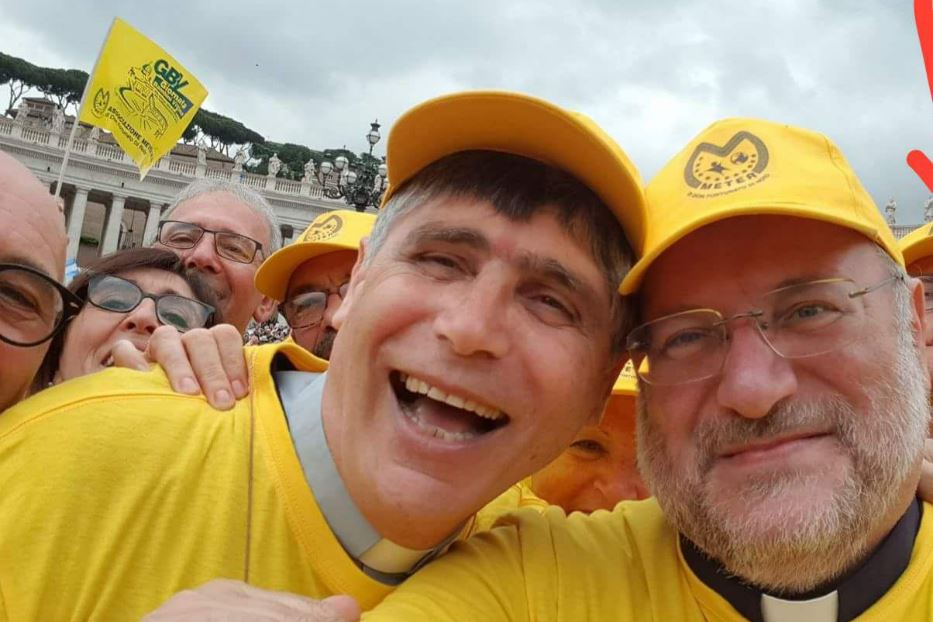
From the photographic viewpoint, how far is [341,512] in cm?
151

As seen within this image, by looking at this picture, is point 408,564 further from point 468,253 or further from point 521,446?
point 468,253

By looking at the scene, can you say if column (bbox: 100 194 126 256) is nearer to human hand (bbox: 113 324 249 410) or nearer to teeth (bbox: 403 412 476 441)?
human hand (bbox: 113 324 249 410)

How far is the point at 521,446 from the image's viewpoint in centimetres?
156

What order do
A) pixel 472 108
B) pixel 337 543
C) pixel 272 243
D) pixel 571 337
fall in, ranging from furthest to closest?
1. pixel 272 243
2. pixel 472 108
3. pixel 571 337
4. pixel 337 543

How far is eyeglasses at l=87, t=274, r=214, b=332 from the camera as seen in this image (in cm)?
308

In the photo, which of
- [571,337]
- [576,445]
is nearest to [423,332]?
[571,337]

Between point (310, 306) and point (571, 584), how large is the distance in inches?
107

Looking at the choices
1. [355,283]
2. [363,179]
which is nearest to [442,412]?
[355,283]

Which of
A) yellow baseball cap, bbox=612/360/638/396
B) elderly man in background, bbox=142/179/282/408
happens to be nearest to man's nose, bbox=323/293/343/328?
elderly man in background, bbox=142/179/282/408

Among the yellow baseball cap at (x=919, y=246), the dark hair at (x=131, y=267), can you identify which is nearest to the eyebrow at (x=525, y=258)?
the dark hair at (x=131, y=267)

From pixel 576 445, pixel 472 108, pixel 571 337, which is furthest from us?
pixel 576 445

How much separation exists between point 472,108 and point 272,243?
3.10 metres

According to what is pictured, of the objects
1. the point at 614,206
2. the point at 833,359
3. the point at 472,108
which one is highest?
the point at 472,108

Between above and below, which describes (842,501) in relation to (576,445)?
above
